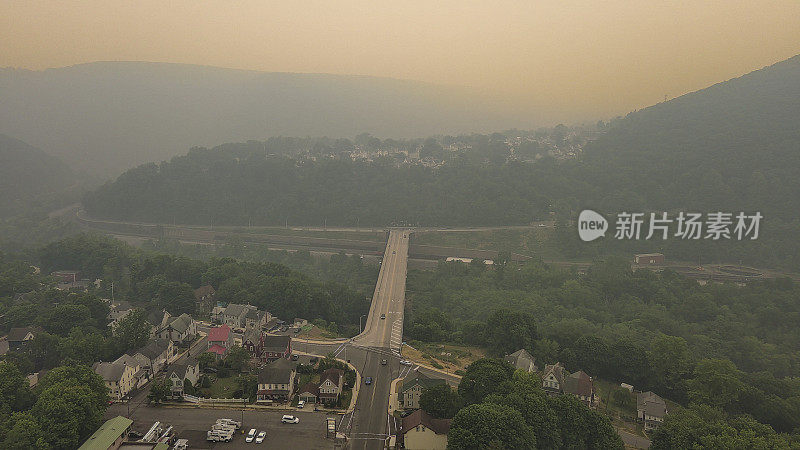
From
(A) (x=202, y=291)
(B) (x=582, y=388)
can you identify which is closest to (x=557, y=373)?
(B) (x=582, y=388)

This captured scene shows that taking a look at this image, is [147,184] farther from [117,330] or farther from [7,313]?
[117,330]

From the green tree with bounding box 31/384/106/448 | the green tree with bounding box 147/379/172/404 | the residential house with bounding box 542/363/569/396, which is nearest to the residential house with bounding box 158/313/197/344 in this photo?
the green tree with bounding box 147/379/172/404

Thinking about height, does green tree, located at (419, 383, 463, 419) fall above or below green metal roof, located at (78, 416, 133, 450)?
above

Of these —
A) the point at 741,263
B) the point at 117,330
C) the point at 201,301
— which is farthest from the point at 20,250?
the point at 741,263

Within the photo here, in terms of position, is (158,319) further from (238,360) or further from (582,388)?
(582,388)

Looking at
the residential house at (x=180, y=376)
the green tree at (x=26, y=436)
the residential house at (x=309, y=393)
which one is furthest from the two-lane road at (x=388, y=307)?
the green tree at (x=26, y=436)

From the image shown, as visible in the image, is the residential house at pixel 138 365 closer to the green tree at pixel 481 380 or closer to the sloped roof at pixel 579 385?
the green tree at pixel 481 380

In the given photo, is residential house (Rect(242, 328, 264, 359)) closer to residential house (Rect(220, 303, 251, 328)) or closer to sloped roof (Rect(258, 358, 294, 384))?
residential house (Rect(220, 303, 251, 328))
